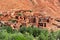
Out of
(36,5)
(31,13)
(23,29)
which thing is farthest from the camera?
(36,5)

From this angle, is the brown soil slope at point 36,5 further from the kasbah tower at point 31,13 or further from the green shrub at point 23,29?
the green shrub at point 23,29

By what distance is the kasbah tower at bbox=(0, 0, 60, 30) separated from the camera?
42188 millimetres

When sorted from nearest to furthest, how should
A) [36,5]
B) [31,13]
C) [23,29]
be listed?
[23,29] → [31,13] → [36,5]

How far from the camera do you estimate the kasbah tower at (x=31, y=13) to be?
42188mm

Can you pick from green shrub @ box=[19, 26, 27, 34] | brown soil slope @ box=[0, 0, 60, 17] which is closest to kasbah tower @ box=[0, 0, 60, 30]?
brown soil slope @ box=[0, 0, 60, 17]

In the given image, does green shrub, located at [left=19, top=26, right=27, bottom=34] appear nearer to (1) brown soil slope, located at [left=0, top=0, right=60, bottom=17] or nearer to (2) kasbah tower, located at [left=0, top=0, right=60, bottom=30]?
(2) kasbah tower, located at [left=0, top=0, right=60, bottom=30]

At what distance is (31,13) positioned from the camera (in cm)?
4919

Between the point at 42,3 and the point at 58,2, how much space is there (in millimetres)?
3179

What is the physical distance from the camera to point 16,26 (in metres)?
39.7

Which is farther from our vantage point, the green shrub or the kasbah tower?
the kasbah tower

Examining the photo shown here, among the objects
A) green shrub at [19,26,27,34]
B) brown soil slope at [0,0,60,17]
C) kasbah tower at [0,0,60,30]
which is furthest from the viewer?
brown soil slope at [0,0,60,17]

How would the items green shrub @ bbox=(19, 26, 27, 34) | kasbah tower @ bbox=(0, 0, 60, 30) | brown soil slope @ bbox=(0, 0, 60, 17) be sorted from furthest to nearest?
brown soil slope @ bbox=(0, 0, 60, 17) → kasbah tower @ bbox=(0, 0, 60, 30) → green shrub @ bbox=(19, 26, 27, 34)

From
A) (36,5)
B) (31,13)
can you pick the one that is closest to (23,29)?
(31,13)

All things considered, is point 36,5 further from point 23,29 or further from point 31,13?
point 23,29
